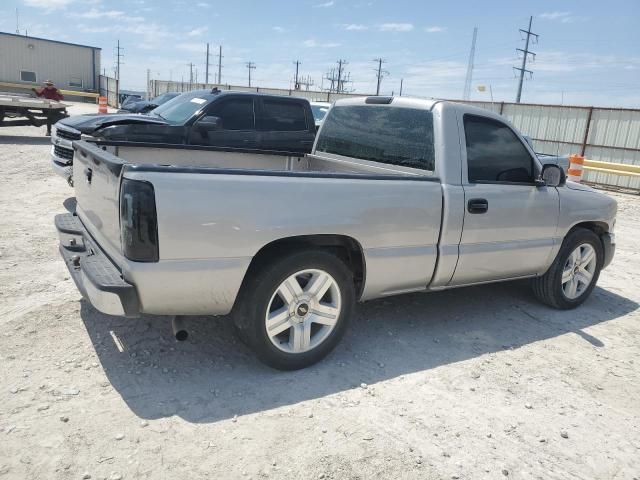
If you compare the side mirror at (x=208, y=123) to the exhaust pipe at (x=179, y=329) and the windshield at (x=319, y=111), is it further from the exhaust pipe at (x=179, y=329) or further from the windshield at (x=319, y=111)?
the exhaust pipe at (x=179, y=329)

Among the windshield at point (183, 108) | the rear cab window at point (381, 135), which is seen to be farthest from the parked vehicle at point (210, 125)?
the rear cab window at point (381, 135)

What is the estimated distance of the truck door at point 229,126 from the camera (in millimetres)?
8281

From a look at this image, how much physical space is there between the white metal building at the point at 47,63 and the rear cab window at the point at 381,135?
1769 inches

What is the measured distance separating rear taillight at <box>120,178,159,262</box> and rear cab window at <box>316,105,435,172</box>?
A: 213cm

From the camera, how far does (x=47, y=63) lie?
146ft

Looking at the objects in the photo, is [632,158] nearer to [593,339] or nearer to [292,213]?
[593,339]

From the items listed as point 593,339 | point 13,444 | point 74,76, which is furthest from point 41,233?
point 74,76

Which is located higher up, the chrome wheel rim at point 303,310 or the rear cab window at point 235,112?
the rear cab window at point 235,112

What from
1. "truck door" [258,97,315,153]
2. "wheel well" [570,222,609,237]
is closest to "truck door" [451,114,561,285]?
"wheel well" [570,222,609,237]

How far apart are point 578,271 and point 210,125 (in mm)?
5655

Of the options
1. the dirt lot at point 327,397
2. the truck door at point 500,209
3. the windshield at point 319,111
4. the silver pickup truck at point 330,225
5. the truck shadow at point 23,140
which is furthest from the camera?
the truck shadow at point 23,140

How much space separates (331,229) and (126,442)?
1.66 metres

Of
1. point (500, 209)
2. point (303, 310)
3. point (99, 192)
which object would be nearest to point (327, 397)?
point (303, 310)

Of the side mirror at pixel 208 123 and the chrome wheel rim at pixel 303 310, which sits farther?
the side mirror at pixel 208 123
